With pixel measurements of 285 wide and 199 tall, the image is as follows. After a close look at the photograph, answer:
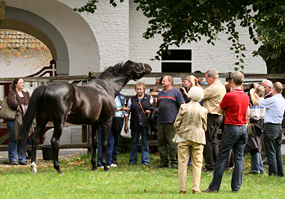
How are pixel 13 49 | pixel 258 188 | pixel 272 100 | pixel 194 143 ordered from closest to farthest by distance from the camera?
pixel 194 143, pixel 258 188, pixel 272 100, pixel 13 49

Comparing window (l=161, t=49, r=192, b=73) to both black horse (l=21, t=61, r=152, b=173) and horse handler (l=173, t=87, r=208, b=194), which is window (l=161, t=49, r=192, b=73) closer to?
black horse (l=21, t=61, r=152, b=173)

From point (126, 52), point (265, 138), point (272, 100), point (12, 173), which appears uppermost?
point (126, 52)

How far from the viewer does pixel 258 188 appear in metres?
8.46

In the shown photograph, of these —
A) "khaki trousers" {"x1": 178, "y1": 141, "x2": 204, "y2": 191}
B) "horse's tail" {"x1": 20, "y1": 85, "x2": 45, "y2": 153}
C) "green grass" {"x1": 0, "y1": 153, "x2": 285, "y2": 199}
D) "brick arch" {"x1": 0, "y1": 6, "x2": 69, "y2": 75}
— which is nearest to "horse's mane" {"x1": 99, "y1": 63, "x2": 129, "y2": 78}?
"horse's tail" {"x1": 20, "y1": 85, "x2": 45, "y2": 153}

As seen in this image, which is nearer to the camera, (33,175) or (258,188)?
(258,188)

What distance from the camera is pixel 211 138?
10.1 metres

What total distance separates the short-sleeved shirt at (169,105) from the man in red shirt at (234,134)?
264cm

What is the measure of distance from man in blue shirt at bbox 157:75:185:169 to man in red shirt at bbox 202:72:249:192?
265 centimetres

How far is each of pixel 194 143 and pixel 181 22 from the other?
6.13m

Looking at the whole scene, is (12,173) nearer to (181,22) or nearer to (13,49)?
(181,22)

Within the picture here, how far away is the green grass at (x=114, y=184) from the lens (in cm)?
758

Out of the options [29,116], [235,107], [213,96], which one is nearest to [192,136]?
[235,107]

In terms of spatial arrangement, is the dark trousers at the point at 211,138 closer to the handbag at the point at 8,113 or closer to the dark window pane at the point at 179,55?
the handbag at the point at 8,113

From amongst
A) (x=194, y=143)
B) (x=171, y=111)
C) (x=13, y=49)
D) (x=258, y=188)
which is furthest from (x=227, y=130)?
(x=13, y=49)
